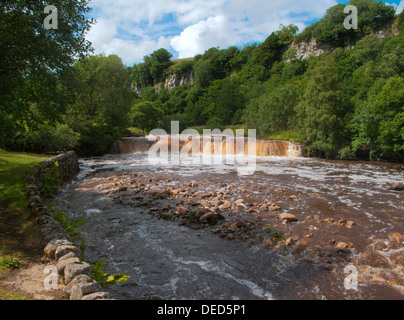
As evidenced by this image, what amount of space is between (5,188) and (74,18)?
687cm

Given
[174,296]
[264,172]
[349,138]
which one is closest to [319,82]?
[349,138]

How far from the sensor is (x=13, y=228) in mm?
6113

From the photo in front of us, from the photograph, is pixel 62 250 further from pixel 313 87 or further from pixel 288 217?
pixel 313 87

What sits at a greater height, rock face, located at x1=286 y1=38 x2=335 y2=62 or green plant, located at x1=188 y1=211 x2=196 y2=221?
rock face, located at x1=286 y1=38 x2=335 y2=62

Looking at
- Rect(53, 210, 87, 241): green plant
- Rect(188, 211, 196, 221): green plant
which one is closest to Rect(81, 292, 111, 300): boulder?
Rect(53, 210, 87, 241): green plant

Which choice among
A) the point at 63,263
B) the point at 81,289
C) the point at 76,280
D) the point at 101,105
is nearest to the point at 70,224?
the point at 63,263

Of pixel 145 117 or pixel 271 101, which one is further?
pixel 145 117

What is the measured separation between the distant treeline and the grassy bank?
2.67 meters

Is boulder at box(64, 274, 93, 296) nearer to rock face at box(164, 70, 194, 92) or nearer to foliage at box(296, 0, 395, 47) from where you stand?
foliage at box(296, 0, 395, 47)

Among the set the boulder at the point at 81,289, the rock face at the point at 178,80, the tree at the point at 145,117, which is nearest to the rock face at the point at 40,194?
the boulder at the point at 81,289

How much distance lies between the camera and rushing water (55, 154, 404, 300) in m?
5.06

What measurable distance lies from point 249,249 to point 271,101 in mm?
33626

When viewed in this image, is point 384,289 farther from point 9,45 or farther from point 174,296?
point 9,45
